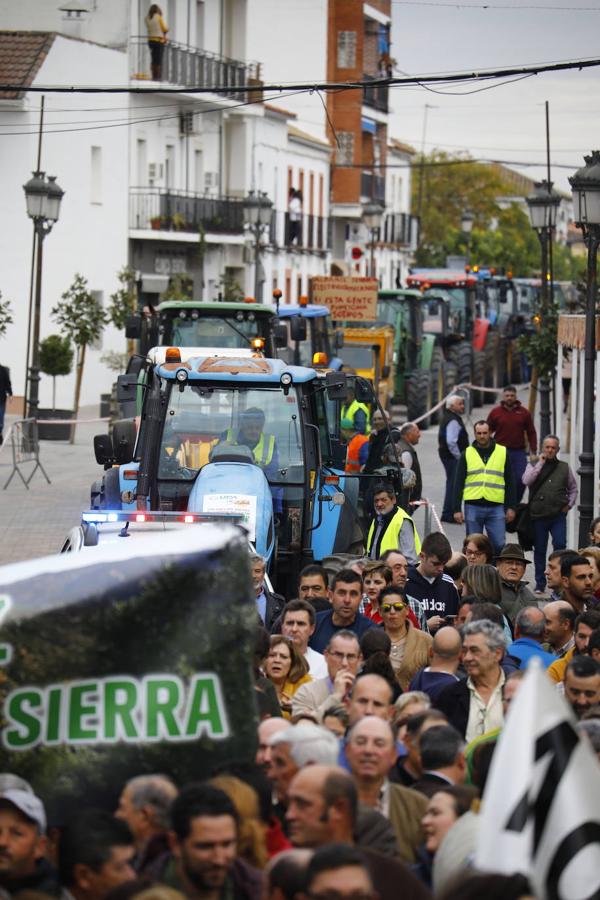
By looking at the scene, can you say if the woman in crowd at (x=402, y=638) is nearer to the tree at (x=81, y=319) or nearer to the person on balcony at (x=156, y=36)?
the tree at (x=81, y=319)

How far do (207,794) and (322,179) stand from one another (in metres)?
55.3

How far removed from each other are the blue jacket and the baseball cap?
4.15m

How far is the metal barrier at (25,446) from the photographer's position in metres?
24.8

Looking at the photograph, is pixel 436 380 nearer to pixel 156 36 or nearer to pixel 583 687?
pixel 156 36

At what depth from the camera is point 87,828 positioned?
586cm

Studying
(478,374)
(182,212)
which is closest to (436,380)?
(478,374)

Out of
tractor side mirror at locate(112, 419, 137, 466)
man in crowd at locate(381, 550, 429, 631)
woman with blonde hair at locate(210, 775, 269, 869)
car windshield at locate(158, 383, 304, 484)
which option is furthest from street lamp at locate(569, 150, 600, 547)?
woman with blonde hair at locate(210, 775, 269, 869)

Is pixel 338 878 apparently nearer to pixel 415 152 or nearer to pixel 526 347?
pixel 526 347

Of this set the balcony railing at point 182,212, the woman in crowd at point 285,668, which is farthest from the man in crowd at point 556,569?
the balcony railing at point 182,212

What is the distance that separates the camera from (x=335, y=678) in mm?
8852

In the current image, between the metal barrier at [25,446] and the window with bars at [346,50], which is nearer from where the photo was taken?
the metal barrier at [25,446]

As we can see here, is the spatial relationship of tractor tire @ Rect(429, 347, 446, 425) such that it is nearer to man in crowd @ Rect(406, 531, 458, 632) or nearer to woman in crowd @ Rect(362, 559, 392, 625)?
man in crowd @ Rect(406, 531, 458, 632)

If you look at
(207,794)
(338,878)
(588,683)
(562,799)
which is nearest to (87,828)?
(207,794)

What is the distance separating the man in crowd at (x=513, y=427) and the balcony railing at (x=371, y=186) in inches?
1672
